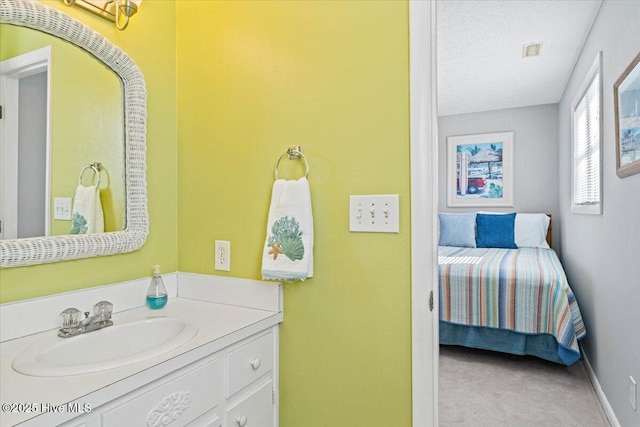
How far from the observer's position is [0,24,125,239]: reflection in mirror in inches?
43.7

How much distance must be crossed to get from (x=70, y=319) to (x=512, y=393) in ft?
8.48

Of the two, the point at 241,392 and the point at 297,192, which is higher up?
the point at 297,192

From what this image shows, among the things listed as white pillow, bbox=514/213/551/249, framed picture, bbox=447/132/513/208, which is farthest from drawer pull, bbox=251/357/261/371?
framed picture, bbox=447/132/513/208

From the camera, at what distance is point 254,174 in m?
1.43

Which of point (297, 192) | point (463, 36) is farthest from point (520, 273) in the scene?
point (297, 192)

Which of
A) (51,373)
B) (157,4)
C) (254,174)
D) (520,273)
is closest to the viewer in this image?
(51,373)

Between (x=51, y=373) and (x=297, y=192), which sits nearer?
(x=51, y=373)

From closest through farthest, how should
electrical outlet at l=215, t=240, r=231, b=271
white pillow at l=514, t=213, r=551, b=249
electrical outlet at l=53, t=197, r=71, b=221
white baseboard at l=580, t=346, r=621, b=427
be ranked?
1. electrical outlet at l=53, t=197, r=71, b=221
2. electrical outlet at l=215, t=240, r=231, b=271
3. white baseboard at l=580, t=346, r=621, b=427
4. white pillow at l=514, t=213, r=551, b=249

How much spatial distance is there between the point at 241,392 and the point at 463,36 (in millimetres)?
2876

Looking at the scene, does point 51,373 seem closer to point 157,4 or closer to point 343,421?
point 343,421

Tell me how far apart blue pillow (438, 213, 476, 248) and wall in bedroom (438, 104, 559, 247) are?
781 mm

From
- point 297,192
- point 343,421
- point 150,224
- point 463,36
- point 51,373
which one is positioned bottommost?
point 343,421

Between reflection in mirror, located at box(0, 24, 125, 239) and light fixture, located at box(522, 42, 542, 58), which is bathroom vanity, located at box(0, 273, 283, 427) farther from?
light fixture, located at box(522, 42, 542, 58)

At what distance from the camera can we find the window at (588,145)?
8.30 ft
